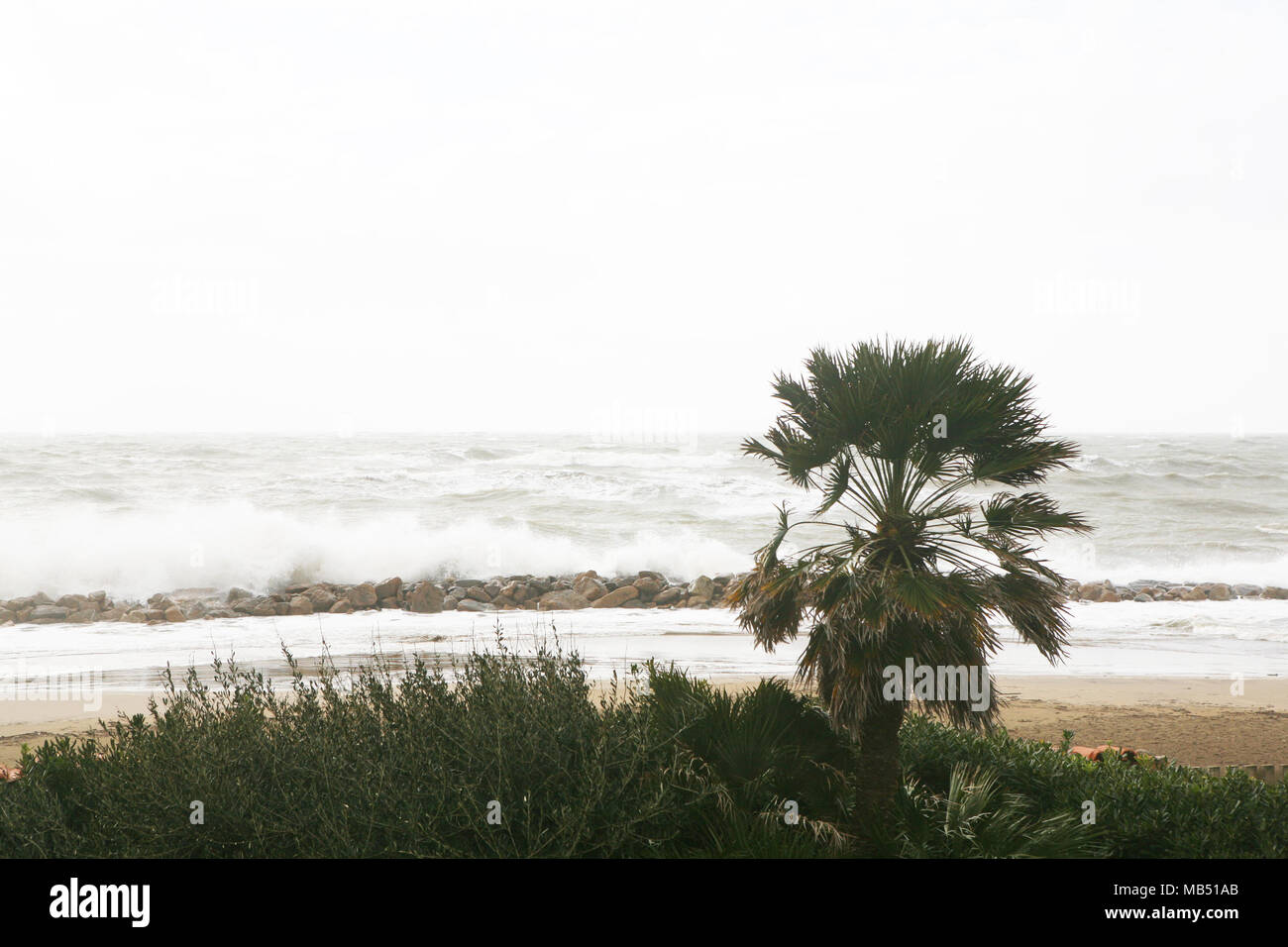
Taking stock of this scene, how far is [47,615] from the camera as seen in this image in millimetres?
22875

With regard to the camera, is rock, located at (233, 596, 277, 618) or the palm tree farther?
rock, located at (233, 596, 277, 618)

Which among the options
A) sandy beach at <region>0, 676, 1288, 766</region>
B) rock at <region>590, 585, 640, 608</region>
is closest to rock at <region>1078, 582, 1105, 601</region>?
sandy beach at <region>0, 676, 1288, 766</region>

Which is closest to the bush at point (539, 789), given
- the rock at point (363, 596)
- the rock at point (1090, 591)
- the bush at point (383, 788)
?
the bush at point (383, 788)

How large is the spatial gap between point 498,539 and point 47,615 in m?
14.0

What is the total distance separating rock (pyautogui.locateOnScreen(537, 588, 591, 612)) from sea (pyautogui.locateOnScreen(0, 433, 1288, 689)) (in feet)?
3.53

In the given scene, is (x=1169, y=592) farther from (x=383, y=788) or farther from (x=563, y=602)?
(x=383, y=788)

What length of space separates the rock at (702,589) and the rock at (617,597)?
1.42 meters

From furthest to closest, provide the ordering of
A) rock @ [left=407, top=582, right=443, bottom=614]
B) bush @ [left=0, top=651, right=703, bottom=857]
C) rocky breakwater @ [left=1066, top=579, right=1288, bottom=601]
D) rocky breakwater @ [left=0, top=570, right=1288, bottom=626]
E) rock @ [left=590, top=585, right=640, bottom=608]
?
rocky breakwater @ [left=1066, top=579, right=1288, bottom=601], rock @ [left=590, top=585, right=640, bottom=608], rock @ [left=407, top=582, right=443, bottom=614], rocky breakwater @ [left=0, top=570, right=1288, bottom=626], bush @ [left=0, top=651, right=703, bottom=857]

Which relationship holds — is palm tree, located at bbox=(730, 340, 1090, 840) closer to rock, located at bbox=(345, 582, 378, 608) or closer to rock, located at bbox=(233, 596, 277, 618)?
rock, located at bbox=(345, 582, 378, 608)

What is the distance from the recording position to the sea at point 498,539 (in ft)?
56.1

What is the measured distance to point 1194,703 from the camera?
1241 cm

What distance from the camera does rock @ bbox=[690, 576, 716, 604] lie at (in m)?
23.3

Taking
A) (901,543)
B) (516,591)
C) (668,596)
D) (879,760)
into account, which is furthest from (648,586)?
(879,760)
